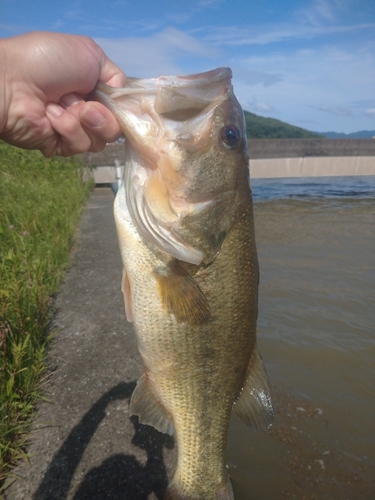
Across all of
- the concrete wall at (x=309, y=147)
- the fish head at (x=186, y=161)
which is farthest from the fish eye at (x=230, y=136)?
the concrete wall at (x=309, y=147)

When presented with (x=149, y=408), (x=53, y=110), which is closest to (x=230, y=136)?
(x=53, y=110)

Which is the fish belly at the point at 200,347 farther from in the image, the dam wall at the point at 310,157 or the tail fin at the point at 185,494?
the dam wall at the point at 310,157

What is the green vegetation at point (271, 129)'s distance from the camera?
31438mm

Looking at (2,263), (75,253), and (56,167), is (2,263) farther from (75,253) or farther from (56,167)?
(56,167)

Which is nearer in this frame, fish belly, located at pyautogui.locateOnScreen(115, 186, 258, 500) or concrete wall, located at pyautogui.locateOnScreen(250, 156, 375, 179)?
fish belly, located at pyautogui.locateOnScreen(115, 186, 258, 500)

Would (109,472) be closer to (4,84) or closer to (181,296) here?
(181,296)

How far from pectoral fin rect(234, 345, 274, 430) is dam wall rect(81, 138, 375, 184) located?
13366 millimetres

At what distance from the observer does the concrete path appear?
89.4 inches

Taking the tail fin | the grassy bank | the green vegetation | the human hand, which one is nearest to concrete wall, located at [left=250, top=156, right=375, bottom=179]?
the grassy bank

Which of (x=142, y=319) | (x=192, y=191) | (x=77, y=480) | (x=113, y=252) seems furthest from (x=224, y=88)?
(x=113, y=252)

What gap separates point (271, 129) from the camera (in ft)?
110

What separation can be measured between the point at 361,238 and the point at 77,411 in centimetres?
942

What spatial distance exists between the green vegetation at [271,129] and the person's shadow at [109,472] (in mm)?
30137

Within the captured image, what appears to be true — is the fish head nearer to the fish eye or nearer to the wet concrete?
the fish eye
